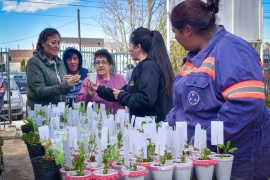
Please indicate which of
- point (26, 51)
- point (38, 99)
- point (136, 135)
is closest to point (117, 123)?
point (136, 135)

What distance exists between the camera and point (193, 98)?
159 cm

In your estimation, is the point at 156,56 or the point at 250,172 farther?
the point at 156,56

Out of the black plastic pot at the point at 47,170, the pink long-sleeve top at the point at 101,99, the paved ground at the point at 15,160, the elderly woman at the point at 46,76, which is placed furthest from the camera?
the paved ground at the point at 15,160

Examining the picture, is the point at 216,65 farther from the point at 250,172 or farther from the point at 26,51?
the point at 26,51

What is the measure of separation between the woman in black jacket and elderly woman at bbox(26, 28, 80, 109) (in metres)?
0.55

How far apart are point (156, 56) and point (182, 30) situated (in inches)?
37.3

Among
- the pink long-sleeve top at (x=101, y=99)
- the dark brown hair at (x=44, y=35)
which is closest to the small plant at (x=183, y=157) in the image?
the pink long-sleeve top at (x=101, y=99)

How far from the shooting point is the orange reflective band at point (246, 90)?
1446mm

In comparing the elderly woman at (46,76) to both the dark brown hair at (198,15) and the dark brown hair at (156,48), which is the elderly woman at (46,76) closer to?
the dark brown hair at (156,48)

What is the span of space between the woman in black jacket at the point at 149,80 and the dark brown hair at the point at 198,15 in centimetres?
87

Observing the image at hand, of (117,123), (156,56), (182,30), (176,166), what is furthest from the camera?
(156,56)

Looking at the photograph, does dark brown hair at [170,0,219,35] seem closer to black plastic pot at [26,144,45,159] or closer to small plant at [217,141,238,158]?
small plant at [217,141,238,158]

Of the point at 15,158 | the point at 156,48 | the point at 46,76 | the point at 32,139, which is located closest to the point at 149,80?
the point at 156,48

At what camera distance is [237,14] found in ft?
15.5
